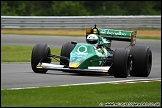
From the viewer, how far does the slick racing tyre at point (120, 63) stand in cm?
1612

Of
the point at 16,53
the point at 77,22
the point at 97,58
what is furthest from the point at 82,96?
the point at 77,22

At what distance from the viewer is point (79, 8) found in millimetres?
48062

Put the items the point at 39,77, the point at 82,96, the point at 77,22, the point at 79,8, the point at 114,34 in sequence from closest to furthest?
the point at 82,96, the point at 39,77, the point at 114,34, the point at 77,22, the point at 79,8

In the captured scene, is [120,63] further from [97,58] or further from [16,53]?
[16,53]

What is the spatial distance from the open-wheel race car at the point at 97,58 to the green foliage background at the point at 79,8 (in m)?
28.6

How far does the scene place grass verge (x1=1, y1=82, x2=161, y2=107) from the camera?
10.2m

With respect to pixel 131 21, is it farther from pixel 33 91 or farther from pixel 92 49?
pixel 33 91

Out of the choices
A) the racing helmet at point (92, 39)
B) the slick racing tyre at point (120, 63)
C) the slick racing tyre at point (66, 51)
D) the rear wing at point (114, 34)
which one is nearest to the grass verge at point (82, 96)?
the slick racing tyre at point (120, 63)

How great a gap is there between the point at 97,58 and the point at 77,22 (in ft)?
64.4

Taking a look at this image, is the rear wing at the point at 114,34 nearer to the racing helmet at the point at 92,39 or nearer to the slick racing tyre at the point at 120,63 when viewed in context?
the racing helmet at the point at 92,39

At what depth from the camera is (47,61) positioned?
57.5 feet

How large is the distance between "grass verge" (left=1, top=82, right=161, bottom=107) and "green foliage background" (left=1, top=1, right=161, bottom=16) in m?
33.7

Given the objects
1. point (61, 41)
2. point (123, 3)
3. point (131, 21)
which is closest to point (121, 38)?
point (61, 41)

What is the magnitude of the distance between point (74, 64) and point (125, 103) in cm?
609
